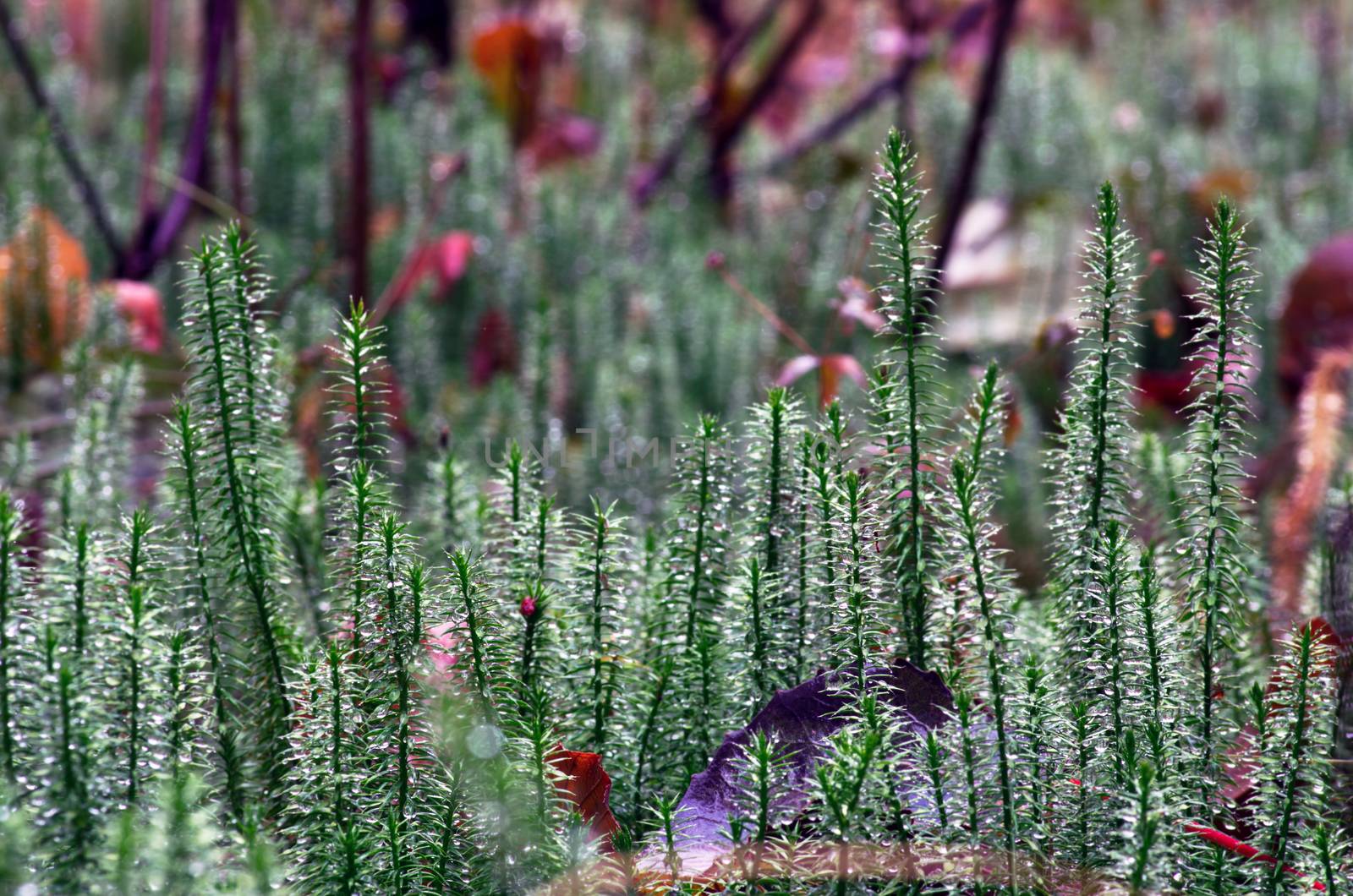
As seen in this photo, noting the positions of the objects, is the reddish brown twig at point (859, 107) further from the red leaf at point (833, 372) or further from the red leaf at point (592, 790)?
the red leaf at point (592, 790)

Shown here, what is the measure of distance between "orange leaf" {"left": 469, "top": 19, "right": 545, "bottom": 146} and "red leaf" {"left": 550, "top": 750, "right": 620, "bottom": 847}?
6.72ft

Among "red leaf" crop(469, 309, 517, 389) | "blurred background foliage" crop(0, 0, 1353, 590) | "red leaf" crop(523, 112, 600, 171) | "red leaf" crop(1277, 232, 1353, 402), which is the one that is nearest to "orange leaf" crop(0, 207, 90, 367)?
"blurred background foliage" crop(0, 0, 1353, 590)

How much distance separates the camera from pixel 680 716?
81 centimetres

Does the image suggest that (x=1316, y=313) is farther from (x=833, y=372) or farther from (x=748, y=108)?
(x=748, y=108)

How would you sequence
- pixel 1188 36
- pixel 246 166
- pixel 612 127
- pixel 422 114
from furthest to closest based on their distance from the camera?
pixel 1188 36 → pixel 612 127 → pixel 422 114 → pixel 246 166

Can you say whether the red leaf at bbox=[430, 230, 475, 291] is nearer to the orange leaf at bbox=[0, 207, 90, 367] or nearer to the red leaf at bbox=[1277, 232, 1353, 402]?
the orange leaf at bbox=[0, 207, 90, 367]

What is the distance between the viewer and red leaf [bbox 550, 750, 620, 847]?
74 centimetres

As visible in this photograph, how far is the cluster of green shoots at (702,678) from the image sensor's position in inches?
26.1

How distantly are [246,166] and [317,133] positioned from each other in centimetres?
14

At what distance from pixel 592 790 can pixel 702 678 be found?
4.0 inches

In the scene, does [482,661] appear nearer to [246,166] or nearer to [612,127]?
[246,166]

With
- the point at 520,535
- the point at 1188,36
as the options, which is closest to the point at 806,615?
the point at 520,535

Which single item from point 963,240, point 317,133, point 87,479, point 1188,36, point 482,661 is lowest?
point 482,661

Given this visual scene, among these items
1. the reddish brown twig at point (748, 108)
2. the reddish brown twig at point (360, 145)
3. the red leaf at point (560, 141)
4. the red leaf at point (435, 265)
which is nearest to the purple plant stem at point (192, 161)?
the reddish brown twig at point (360, 145)
